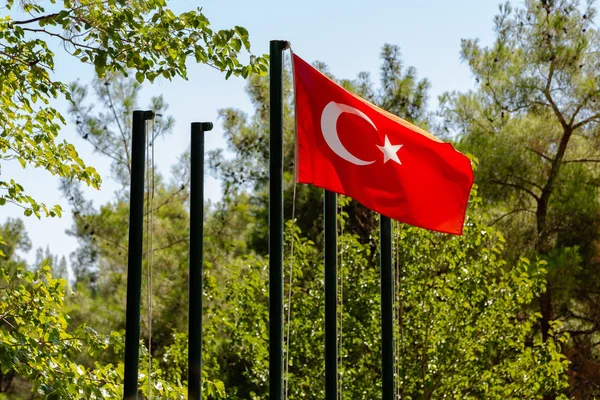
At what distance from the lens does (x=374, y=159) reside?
5242 mm

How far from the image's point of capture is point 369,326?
11602 millimetres

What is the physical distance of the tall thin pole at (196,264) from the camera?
5.01 meters

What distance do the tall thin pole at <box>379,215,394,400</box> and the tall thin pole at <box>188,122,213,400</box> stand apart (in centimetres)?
114

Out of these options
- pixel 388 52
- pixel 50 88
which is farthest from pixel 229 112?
pixel 50 88

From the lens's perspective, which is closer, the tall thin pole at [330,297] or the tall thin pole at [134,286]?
the tall thin pole at [134,286]

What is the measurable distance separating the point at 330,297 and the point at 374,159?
0.83 meters

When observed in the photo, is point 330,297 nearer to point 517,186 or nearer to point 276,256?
point 276,256

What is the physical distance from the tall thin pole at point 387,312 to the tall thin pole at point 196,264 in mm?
1138

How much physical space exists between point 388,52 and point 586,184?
5.00 m

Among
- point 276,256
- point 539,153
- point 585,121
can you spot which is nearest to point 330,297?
point 276,256

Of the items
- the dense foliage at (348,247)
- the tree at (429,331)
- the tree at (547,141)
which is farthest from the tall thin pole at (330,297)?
the tree at (547,141)

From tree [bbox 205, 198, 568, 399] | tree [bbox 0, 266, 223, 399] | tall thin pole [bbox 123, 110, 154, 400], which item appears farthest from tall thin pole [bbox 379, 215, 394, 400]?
tree [bbox 205, 198, 568, 399]

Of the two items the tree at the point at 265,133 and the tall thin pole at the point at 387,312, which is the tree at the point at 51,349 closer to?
the tall thin pole at the point at 387,312

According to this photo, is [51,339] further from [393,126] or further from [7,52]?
[393,126]
